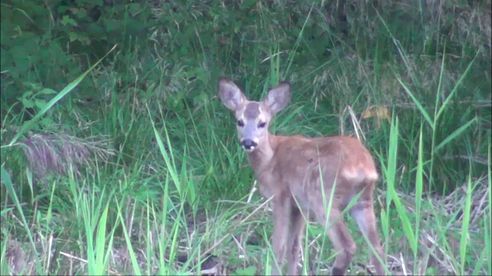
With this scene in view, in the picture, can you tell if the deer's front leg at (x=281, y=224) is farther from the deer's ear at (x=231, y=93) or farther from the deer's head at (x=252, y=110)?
the deer's ear at (x=231, y=93)

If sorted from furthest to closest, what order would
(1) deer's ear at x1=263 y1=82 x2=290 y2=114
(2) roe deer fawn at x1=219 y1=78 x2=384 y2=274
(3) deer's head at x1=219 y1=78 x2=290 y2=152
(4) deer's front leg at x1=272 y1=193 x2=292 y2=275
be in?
(1) deer's ear at x1=263 y1=82 x2=290 y2=114 → (3) deer's head at x1=219 y1=78 x2=290 y2=152 → (4) deer's front leg at x1=272 y1=193 x2=292 y2=275 → (2) roe deer fawn at x1=219 y1=78 x2=384 y2=274

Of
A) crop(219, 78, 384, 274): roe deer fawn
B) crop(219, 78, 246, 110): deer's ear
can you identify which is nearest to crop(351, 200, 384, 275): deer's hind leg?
crop(219, 78, 384, 274): roe deer fawn

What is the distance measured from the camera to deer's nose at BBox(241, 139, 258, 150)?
7.77 metres

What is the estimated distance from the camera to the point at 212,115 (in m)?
9.30

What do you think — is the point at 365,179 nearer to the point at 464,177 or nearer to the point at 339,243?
the point at 339,243

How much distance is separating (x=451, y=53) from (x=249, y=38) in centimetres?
143

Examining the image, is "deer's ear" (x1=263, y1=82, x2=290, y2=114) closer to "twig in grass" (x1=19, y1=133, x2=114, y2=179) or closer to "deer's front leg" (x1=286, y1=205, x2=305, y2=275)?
"deer's front leg" (x1=286, y1=205, x2=305, y2=275)

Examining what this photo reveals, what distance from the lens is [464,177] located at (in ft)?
28.6

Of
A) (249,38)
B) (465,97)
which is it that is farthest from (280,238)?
(249,38)

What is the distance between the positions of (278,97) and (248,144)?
606mm

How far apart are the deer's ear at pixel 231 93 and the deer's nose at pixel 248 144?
51cm

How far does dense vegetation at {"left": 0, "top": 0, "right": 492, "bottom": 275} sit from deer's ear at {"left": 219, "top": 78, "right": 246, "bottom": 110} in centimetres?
41

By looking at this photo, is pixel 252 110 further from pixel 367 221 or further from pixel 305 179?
pixel 367 221

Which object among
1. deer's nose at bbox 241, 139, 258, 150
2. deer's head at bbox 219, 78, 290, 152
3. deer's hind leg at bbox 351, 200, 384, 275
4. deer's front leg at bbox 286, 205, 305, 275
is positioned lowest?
deer's front leg at bbox 286, 205, 305, 275
